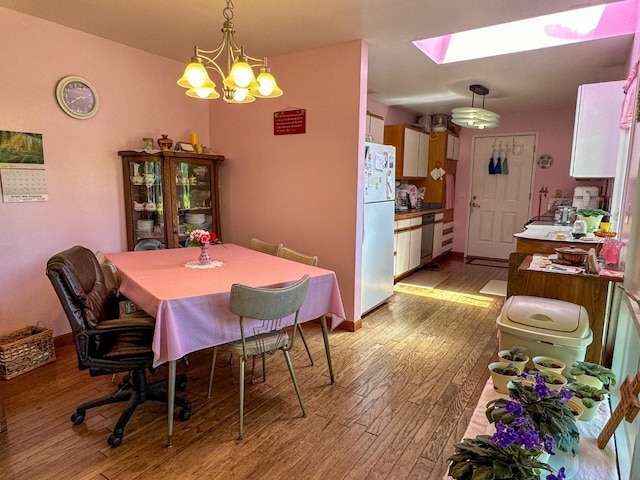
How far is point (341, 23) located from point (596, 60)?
8.06ft

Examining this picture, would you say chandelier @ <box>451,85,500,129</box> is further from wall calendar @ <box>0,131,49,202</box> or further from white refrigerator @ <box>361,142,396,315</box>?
wall calendar @ <box>0,131,49,202</box>

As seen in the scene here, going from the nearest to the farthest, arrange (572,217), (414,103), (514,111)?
1. (572,217)
2. (414,103)
3. (514,111)

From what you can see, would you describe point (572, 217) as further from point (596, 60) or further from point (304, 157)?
point (304, 157)

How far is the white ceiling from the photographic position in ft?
8.25

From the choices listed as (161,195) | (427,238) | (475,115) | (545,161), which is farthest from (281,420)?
(545,161)

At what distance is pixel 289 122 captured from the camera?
3.56m

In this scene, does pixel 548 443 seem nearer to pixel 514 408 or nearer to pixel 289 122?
pixel 514 408

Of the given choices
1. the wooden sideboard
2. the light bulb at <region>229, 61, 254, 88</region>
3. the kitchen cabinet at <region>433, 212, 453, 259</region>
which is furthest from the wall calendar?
the kitchen cabinet at <region>433, 212, 453, 259</region>

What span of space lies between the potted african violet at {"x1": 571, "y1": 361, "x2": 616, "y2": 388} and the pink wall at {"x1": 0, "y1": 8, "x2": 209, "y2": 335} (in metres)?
3.47

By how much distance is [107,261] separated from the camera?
2627mm

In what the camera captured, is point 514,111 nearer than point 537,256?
No

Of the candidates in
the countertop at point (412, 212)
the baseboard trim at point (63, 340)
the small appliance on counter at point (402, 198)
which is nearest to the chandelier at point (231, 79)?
the baseboard trim at point (63, 340)

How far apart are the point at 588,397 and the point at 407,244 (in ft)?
12.0

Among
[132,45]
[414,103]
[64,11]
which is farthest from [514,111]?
[64,11]
